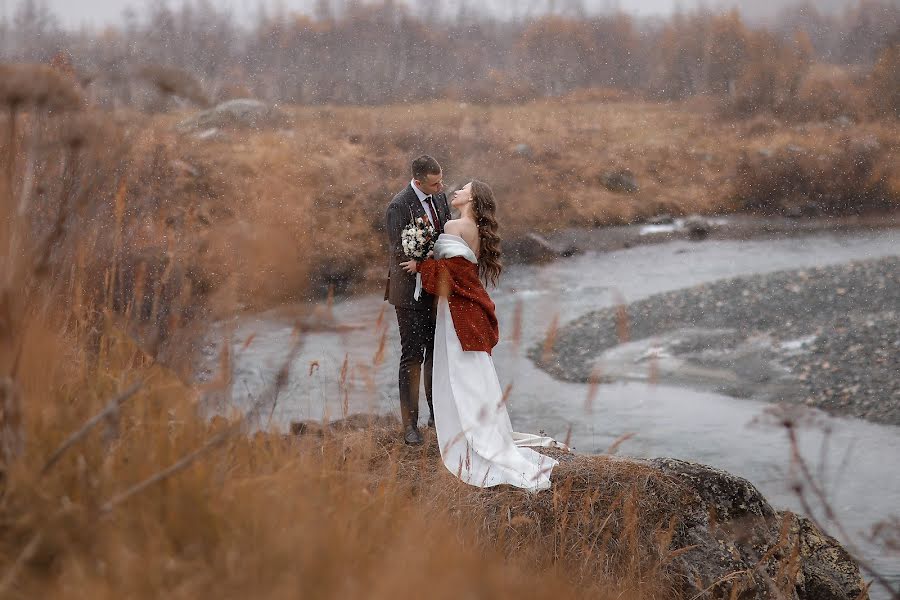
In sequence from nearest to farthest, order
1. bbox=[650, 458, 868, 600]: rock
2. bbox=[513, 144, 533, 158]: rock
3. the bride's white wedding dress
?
bbox=[650, 458, 868, 600]: rock → the bride's white wedding dress → bbox=[513, 144, 533, 158]: rock

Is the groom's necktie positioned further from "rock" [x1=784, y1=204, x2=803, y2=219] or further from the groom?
"rock" [x1=784, y1=204, x2=803, y2=219]

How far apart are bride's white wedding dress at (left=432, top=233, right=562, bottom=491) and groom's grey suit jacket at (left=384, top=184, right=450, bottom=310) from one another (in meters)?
0.18

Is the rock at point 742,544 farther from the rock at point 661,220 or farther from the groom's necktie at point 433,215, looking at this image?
the rock at point 661,220

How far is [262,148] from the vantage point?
2570 centimetres

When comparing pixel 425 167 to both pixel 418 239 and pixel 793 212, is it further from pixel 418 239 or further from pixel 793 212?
pixel 793 212

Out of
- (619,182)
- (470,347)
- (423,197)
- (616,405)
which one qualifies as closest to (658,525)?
(470,347)

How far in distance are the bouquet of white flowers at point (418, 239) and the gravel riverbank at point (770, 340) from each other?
6.55 m

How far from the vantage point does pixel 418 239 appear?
534 cm

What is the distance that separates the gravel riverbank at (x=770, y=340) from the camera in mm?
13148

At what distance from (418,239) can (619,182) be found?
22.6 m

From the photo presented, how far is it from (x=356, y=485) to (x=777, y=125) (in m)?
33.9

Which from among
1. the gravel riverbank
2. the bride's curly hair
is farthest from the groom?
the gravel riverbank

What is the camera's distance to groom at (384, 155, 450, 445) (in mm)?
5449

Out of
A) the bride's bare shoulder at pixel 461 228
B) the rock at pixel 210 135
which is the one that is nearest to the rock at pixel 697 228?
the rock at pixel 210 135
